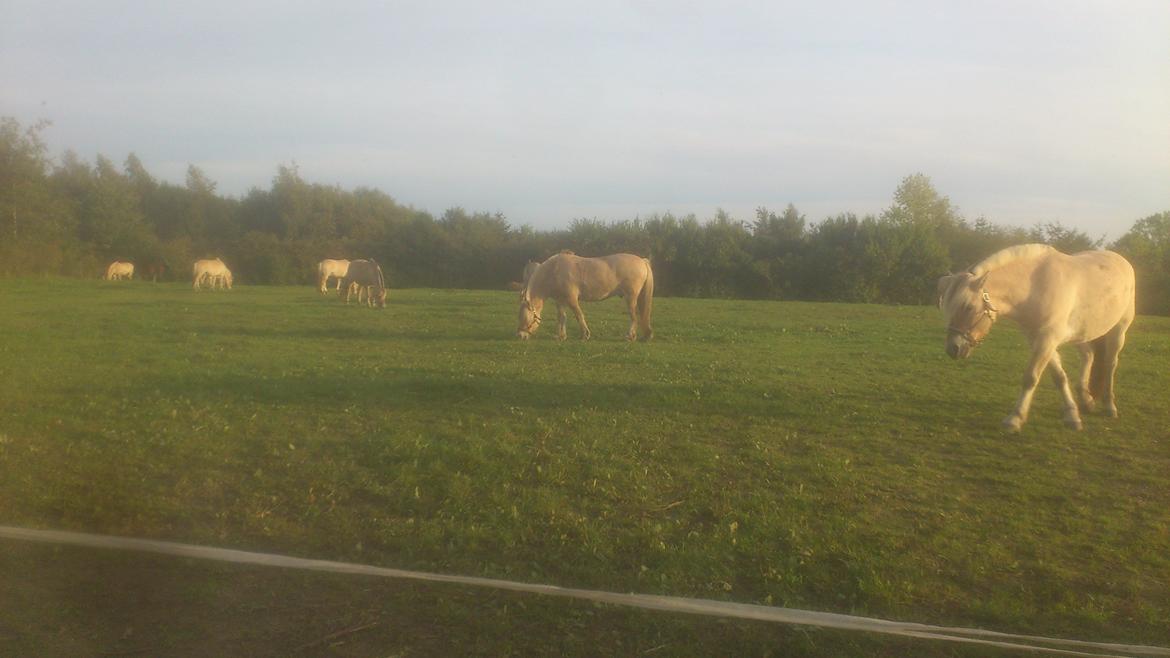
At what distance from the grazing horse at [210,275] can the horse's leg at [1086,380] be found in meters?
35.2

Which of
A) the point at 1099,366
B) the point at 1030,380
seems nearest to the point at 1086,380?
the point at 1099,366

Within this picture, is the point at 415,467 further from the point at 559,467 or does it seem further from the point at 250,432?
the point at 250,432

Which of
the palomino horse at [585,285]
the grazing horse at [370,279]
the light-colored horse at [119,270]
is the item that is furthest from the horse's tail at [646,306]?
the light-colored horse at [119,270]

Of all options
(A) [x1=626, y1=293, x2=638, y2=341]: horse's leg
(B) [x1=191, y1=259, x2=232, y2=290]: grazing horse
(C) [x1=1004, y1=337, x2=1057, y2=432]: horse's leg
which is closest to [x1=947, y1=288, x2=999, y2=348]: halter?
(C) [x1=1004, y1=337, x2=1057, y2=432]: horse's leg

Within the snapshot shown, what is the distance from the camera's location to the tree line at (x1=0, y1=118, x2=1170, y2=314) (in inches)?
1511

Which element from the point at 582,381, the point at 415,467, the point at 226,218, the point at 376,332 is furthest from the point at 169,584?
the point at 226,218

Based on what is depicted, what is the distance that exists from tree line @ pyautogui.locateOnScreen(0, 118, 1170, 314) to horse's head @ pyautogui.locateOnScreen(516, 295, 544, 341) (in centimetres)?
1771

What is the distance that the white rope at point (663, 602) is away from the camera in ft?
15.4

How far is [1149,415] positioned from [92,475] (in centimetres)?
1158

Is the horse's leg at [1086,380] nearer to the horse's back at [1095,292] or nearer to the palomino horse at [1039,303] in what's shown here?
the palomino horse at [1039,303]

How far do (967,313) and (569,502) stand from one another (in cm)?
515

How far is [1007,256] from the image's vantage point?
9602 millimetres

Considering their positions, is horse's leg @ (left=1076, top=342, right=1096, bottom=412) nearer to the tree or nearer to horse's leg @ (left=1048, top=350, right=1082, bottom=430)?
horse's leg @ (left=1048, top=350, right=1082, bottom=430)

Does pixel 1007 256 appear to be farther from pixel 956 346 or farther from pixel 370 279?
pixel 370 279
